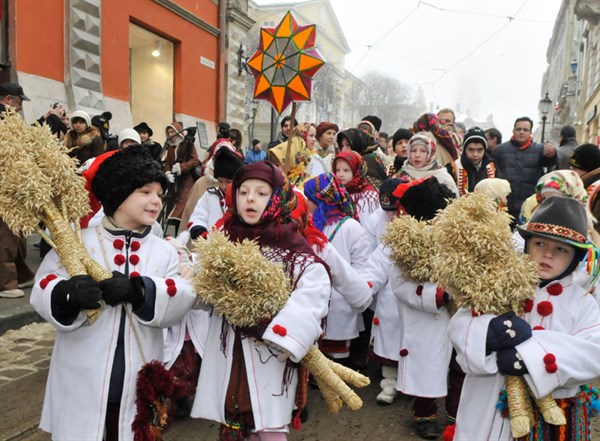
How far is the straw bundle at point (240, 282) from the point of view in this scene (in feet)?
7.39

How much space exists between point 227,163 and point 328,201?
975 mm

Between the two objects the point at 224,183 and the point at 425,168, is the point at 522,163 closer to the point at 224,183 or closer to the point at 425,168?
the point at 425,168

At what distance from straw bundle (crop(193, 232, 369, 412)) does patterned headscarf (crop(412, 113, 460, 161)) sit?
4.34 m

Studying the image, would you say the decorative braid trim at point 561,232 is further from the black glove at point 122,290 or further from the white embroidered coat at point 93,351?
the black glove at point 122,290

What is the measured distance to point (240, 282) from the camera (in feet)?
7.43

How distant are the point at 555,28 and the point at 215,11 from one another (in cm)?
4972

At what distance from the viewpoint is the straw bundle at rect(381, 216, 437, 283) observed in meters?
3.31

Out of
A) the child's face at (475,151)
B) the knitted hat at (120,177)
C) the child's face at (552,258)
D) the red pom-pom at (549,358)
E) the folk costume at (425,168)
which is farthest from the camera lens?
the child's face at (475,151)

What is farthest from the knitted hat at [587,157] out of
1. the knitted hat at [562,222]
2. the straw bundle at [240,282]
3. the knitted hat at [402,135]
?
the straw bundle at [240,282]

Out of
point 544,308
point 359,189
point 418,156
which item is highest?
point 418,156

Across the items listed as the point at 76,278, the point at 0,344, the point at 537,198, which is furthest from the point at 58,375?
the point at 537,198

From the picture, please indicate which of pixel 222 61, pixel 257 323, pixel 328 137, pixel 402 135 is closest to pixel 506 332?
pixel 257 323

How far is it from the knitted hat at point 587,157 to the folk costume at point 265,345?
3.50 meters

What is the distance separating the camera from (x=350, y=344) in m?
4.73
